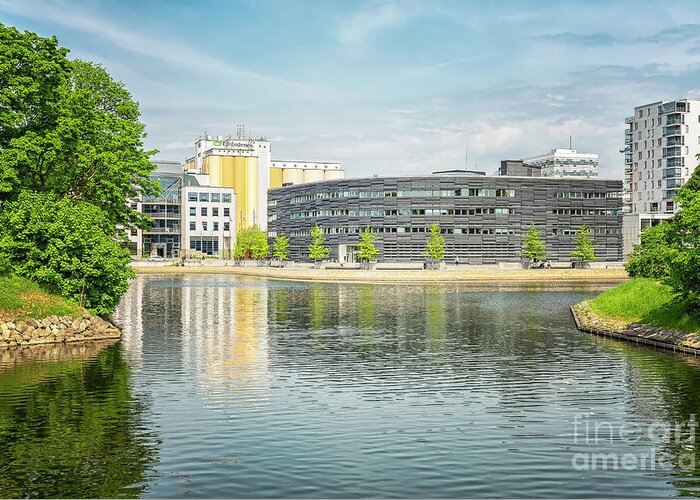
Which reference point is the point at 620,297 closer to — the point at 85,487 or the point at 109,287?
the point at 109,287

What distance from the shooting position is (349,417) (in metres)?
28.8

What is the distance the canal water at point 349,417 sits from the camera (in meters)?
21.2

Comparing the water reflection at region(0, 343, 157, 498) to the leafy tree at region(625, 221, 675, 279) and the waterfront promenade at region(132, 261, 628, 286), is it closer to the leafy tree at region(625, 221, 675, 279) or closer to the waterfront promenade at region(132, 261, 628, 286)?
the leafy tree at region(625, 221, 675, 279)

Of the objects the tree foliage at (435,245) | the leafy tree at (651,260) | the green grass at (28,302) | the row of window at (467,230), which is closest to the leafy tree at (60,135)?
the green grass at (28,302)

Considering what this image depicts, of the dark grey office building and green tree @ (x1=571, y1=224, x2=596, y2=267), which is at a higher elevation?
the dark grey office building

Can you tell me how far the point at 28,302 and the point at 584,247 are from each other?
14249cm

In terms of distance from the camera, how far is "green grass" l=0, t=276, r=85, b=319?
48.9 m

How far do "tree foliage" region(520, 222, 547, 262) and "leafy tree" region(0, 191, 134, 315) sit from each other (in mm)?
129840

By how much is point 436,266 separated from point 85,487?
483ft

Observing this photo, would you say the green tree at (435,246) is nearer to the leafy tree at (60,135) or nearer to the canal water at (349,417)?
the leafy tree at (60,135)

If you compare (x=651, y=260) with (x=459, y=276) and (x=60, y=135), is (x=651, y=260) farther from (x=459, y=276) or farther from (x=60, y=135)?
(x=459, y=276)

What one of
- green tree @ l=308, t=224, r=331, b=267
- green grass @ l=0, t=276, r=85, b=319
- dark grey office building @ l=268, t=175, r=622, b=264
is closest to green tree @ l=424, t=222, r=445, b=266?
dark grey office building @ l=268, t=175, r=622, b=264

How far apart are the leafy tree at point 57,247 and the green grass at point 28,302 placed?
96 cm

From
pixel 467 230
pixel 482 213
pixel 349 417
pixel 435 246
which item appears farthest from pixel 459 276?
pixel 349 417
